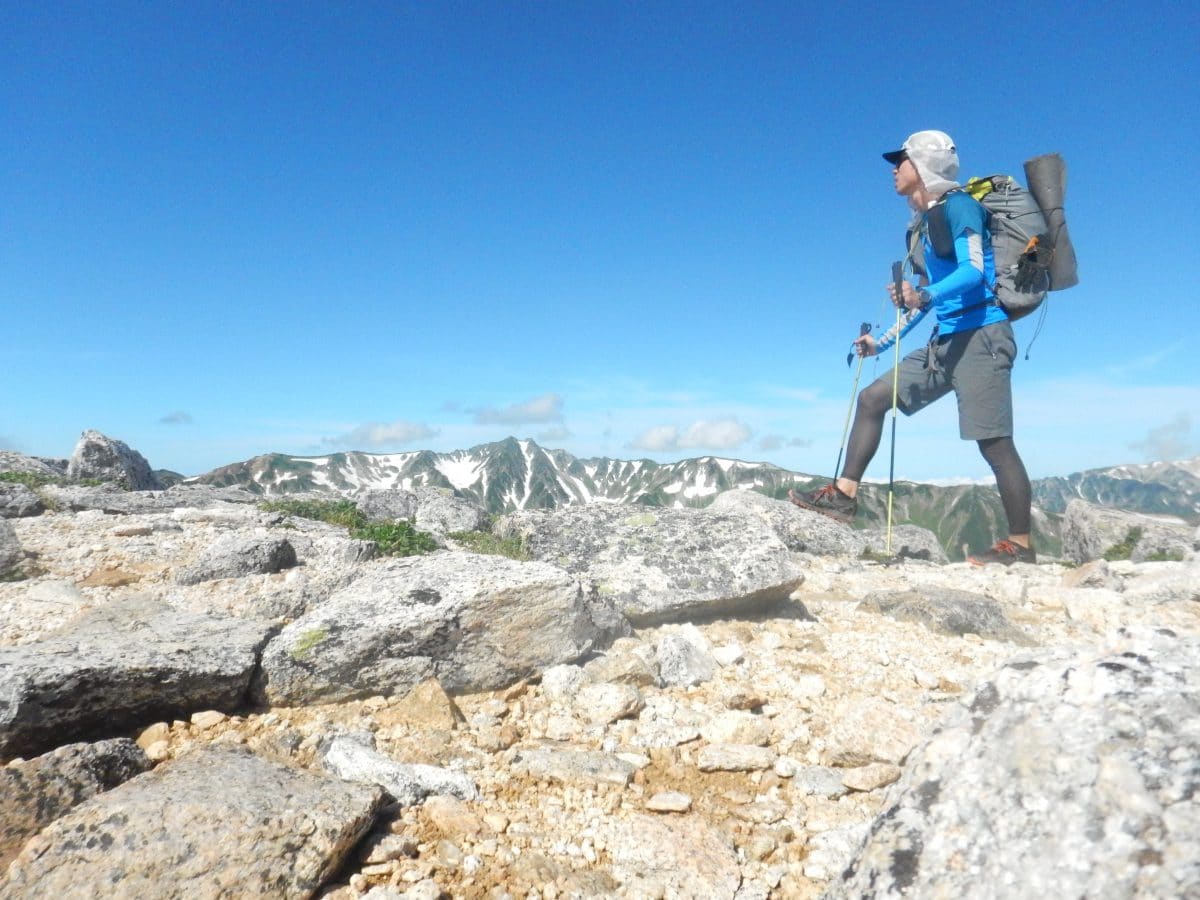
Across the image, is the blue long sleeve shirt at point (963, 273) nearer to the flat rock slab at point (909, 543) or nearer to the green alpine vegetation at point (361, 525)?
the flat rock slab at point (909, 543)

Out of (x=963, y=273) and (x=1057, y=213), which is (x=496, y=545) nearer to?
(x=963, y=273)

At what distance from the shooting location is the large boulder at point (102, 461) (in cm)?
1872

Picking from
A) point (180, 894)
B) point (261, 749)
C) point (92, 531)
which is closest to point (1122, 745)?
point (180, 894)

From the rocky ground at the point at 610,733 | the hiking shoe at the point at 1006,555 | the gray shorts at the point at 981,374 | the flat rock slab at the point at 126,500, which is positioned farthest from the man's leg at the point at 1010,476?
the flat rock slab at the point at 126,500

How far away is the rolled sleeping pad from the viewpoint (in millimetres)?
7742

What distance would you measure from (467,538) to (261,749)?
19.4 ft

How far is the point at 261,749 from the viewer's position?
376cm

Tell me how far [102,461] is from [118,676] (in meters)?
19.5

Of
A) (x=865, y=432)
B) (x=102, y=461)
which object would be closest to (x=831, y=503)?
(x=865, y=432)

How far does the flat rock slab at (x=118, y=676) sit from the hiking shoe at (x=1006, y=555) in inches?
359

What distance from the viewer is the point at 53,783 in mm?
2930

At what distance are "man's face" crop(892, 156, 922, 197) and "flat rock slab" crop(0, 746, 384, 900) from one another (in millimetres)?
8916

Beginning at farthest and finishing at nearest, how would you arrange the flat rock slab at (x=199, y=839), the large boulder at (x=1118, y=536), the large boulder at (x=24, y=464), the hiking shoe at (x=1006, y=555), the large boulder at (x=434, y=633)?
the large boulder at (x=24, y=464), the large boulder at (x=1118, y=536), the hiking shoe at (x=1006, y=555), the large boulder at (x=434, y=633), the flat rock slab at (x=199, y=839)

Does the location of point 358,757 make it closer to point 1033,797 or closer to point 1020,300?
point 1033,797
